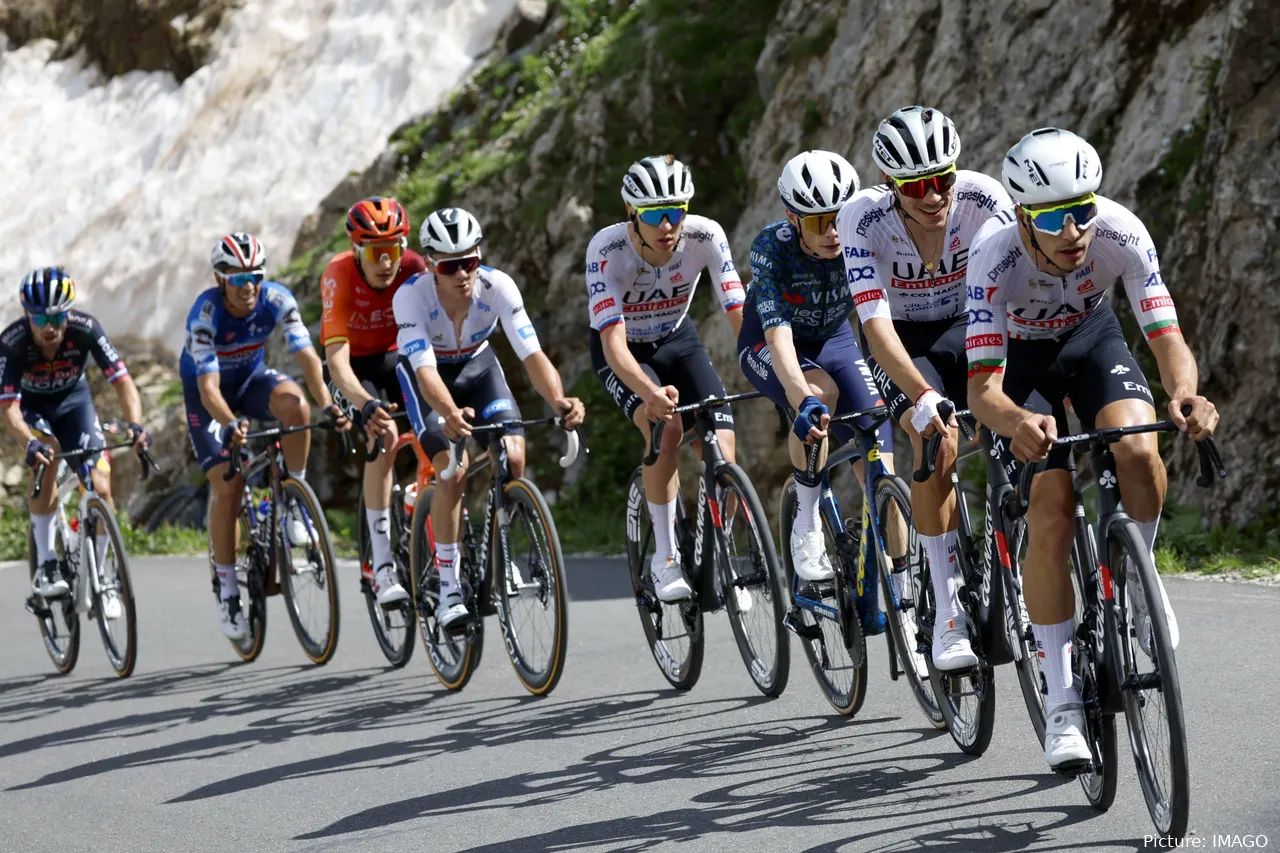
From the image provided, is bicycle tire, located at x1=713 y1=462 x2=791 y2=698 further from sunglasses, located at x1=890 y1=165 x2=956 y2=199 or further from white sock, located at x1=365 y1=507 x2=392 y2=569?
white sock, located at x1=365 y1=507 x2=392 y2=569

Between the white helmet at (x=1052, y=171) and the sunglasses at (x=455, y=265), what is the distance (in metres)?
3.47

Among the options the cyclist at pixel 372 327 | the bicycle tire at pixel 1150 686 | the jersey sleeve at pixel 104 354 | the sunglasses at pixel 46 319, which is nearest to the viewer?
the bicycle tire at pixel 1150 686

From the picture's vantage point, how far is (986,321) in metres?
4.87

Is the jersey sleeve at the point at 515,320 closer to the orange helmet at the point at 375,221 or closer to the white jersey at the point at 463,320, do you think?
the white jersey at the point at 463,320

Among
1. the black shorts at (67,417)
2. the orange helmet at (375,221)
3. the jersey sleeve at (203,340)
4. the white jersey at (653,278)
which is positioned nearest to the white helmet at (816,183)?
the white jersey at (653,278)

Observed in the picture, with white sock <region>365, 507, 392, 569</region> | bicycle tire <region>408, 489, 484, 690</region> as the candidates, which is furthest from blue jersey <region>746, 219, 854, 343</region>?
white sock <region>365, 507, 392, 569</region>

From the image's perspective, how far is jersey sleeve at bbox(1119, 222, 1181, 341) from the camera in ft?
16.0

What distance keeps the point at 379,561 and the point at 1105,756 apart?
4.71m

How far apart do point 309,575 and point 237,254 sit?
1855 mm

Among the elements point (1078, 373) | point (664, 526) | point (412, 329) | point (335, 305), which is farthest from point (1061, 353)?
point (335, 305)

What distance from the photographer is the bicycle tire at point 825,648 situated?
252 inches

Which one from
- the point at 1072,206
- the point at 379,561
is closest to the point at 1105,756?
the point at 1072,206

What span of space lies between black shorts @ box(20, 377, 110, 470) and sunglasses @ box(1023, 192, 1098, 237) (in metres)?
6.84

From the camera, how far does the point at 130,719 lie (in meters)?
7.99
